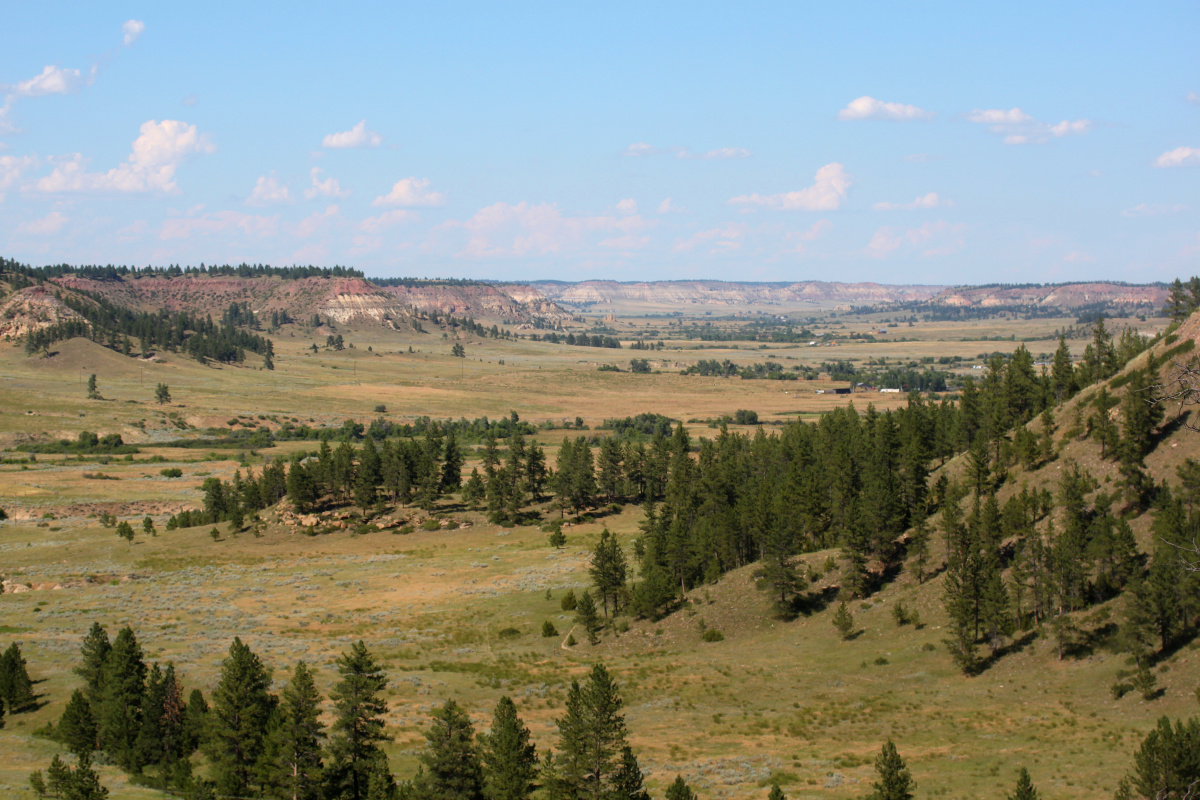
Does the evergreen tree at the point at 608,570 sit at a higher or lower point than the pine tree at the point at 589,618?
higher

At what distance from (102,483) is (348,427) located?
54975 mm

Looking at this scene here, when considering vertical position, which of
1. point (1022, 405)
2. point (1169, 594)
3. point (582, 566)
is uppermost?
point (1022, 405)

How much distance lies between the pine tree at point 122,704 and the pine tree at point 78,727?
61cm

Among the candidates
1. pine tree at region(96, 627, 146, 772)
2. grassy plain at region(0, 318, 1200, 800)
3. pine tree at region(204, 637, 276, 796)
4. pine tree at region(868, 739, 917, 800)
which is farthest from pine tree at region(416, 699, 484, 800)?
pine tree at region(96, 627, 146, 772)

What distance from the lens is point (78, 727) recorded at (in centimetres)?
5322

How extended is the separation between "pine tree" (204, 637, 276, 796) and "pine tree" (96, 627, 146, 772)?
5.87 m

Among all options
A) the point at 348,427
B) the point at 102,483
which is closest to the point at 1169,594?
the point at 102,483

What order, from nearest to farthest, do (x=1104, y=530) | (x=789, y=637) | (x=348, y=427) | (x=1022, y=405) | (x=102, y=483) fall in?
(x=1104, y=530)
(x=789, y=637)
(x=1022, y=405)
(x=102, y=483)
(x=348, y=427)

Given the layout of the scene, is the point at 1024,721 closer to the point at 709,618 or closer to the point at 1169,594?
the point at 1169,594

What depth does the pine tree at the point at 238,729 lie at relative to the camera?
47562 millimetres

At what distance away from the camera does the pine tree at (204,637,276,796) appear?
156 ft

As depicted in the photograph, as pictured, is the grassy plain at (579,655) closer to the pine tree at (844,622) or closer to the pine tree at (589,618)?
the pine tree at (844,622)

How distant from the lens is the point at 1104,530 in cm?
6116

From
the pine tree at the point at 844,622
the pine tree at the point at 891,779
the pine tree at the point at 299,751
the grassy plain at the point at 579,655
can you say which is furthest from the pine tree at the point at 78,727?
the pine tree at the point at 844,622
